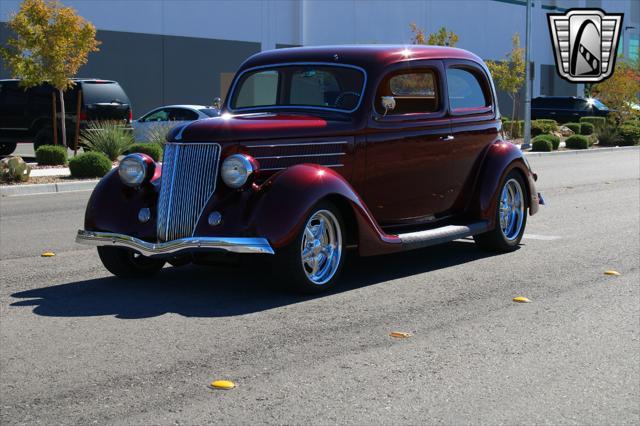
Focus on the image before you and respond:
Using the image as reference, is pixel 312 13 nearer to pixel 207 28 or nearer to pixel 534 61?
pixel 207 28

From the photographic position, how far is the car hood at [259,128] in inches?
294

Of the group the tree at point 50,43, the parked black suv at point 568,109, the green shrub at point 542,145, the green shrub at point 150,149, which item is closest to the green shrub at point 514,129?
the green shrub at point 542,145

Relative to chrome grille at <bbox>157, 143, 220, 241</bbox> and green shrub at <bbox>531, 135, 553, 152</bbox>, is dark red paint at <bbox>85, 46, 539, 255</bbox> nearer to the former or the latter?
chrome grille at <bbox>157, 143, 220, 241</bbox>

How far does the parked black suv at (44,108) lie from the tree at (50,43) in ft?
4.33

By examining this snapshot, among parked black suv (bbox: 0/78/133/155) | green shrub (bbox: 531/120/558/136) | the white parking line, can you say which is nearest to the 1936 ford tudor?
the white parking line

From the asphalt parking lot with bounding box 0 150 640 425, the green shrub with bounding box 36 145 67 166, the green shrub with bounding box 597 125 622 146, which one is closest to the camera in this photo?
the asphalt parking lot with bounding box 0 150 640 425

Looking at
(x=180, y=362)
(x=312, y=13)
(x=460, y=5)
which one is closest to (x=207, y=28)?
(x=312, y=13)

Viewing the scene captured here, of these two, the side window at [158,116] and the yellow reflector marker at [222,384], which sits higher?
the side window at [158,116]

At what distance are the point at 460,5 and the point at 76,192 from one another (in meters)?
40.3

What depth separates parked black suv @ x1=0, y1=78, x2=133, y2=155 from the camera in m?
24.9

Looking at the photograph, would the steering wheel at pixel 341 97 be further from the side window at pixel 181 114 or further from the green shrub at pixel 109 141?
the side window at pixel 181 114

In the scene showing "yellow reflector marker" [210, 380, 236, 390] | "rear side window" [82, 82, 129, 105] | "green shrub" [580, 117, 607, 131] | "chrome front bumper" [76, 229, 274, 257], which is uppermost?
"rear side window" [82, 82, 129, 105]

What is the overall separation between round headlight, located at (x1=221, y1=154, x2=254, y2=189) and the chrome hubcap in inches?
136

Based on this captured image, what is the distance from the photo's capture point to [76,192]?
17406mm
